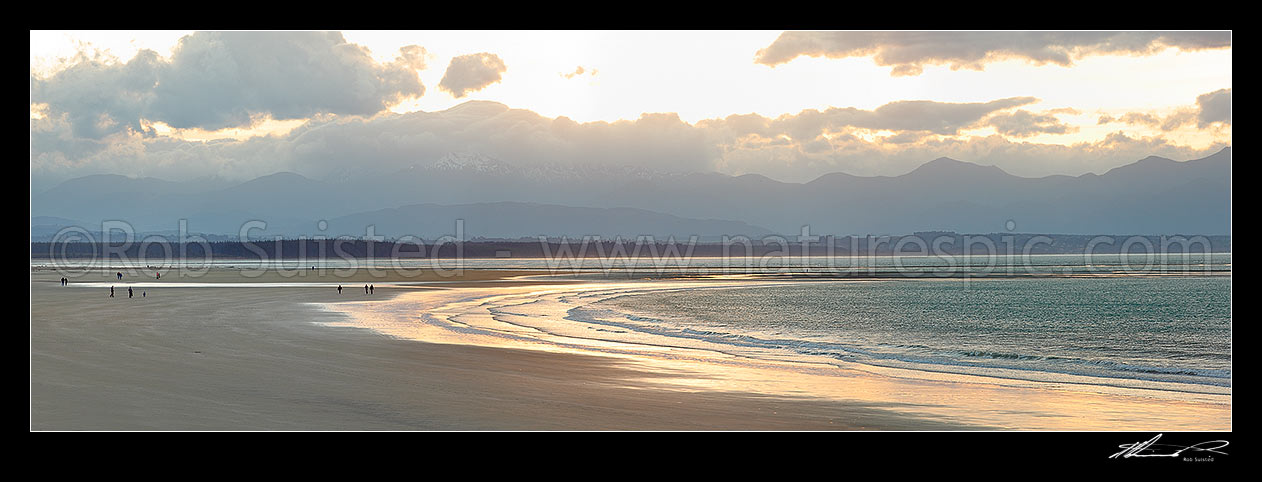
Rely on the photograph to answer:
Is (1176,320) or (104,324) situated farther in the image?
(1176,320)

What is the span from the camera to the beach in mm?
13859

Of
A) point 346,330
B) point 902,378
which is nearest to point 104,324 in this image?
point 346,330

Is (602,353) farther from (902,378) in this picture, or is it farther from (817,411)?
(817,411)

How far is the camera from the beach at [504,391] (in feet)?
45.5

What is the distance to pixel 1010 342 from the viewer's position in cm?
3344

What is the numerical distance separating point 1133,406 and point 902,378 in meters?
5.13

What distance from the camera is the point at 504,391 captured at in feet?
55.4
